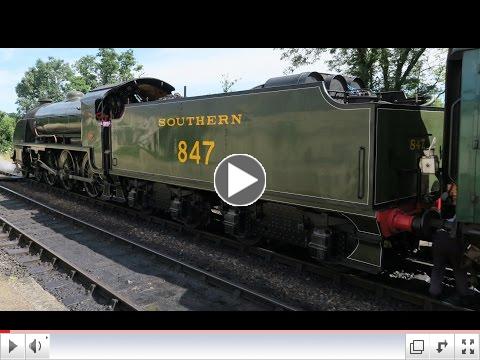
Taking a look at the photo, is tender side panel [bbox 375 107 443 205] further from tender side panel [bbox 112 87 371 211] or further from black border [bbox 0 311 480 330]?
black border [bbox 0 311 480 330]

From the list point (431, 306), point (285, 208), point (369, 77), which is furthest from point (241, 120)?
point (369, 77)

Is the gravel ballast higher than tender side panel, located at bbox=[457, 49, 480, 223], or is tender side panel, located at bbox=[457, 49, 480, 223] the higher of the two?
tender side panel, located at bbox=[457, 49, 480, 223]

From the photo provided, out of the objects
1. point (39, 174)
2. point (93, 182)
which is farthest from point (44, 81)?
point (93, 182)

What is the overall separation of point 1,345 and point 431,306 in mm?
4446

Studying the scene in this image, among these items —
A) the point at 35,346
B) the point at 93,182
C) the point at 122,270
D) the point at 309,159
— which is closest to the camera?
the point at 35,346

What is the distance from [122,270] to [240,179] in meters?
2.38

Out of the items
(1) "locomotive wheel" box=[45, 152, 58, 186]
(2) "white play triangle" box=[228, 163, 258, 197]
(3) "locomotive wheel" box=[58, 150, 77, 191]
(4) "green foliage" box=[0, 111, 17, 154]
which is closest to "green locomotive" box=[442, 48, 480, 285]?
(2) "white play triangle" box=[228, 163, 258, 197]

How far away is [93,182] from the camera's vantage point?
38.1ft

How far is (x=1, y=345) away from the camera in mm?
3150

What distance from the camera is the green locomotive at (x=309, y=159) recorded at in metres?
5.35

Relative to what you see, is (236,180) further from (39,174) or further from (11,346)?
(39,174)

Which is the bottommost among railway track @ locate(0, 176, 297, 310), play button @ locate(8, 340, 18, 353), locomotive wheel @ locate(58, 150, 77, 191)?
railway track @ locate(0, 176, 297, 310)

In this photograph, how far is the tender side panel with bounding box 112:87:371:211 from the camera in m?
5.37

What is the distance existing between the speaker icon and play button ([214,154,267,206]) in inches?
156
